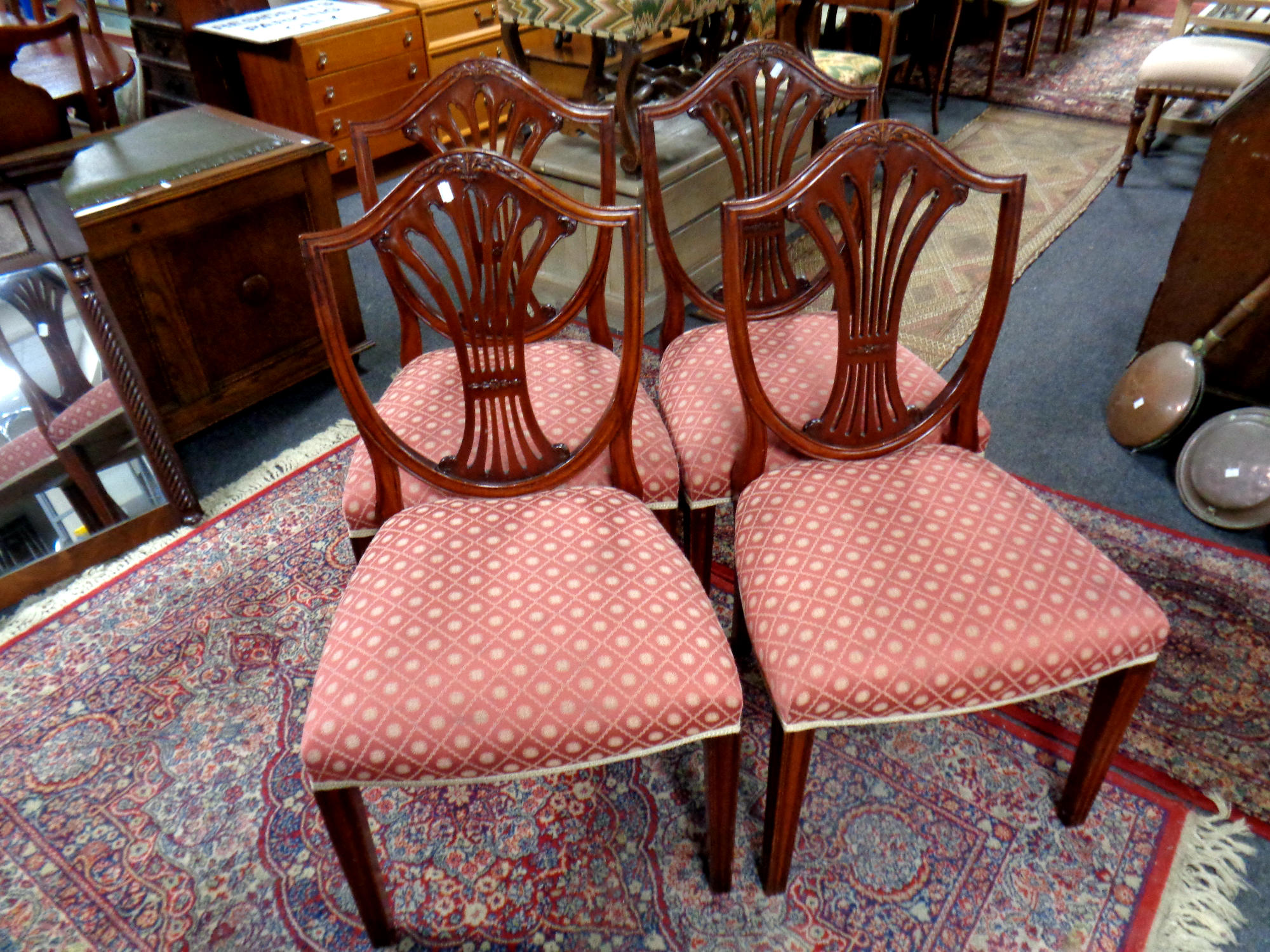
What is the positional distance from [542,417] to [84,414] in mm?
988

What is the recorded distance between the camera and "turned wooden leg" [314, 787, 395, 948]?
3.20 ft

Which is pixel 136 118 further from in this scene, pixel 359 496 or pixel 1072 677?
pixel 1072 677

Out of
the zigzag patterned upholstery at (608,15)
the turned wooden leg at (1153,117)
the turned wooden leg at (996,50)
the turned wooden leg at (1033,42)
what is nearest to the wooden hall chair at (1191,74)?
the turned wooden leg at (1153,117)

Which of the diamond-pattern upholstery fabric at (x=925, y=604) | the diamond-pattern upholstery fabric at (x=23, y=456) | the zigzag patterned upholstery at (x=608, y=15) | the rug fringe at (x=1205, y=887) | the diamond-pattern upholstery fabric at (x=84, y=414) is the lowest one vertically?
the rug fringe at (x=1205, y=887)

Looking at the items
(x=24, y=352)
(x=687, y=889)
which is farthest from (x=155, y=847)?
(x=24, y=352)

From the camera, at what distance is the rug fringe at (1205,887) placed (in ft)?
3.67

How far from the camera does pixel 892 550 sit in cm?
107

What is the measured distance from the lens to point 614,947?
44.6 inches

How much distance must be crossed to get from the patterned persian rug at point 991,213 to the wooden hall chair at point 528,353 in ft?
3.82

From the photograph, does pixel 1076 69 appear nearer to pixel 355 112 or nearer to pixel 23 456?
pixel 355 112

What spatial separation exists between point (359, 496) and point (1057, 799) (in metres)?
1.14

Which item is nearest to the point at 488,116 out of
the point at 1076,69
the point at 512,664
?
the point at 512,664

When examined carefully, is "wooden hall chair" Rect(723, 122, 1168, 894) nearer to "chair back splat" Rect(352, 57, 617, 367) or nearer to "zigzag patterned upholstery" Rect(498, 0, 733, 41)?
"chair back splat" Rect(352, 57, 617, 367)

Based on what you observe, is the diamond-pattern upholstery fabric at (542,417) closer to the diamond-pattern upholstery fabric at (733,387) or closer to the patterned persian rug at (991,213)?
the diamond-pattern upholstery fabric at (733,387)
